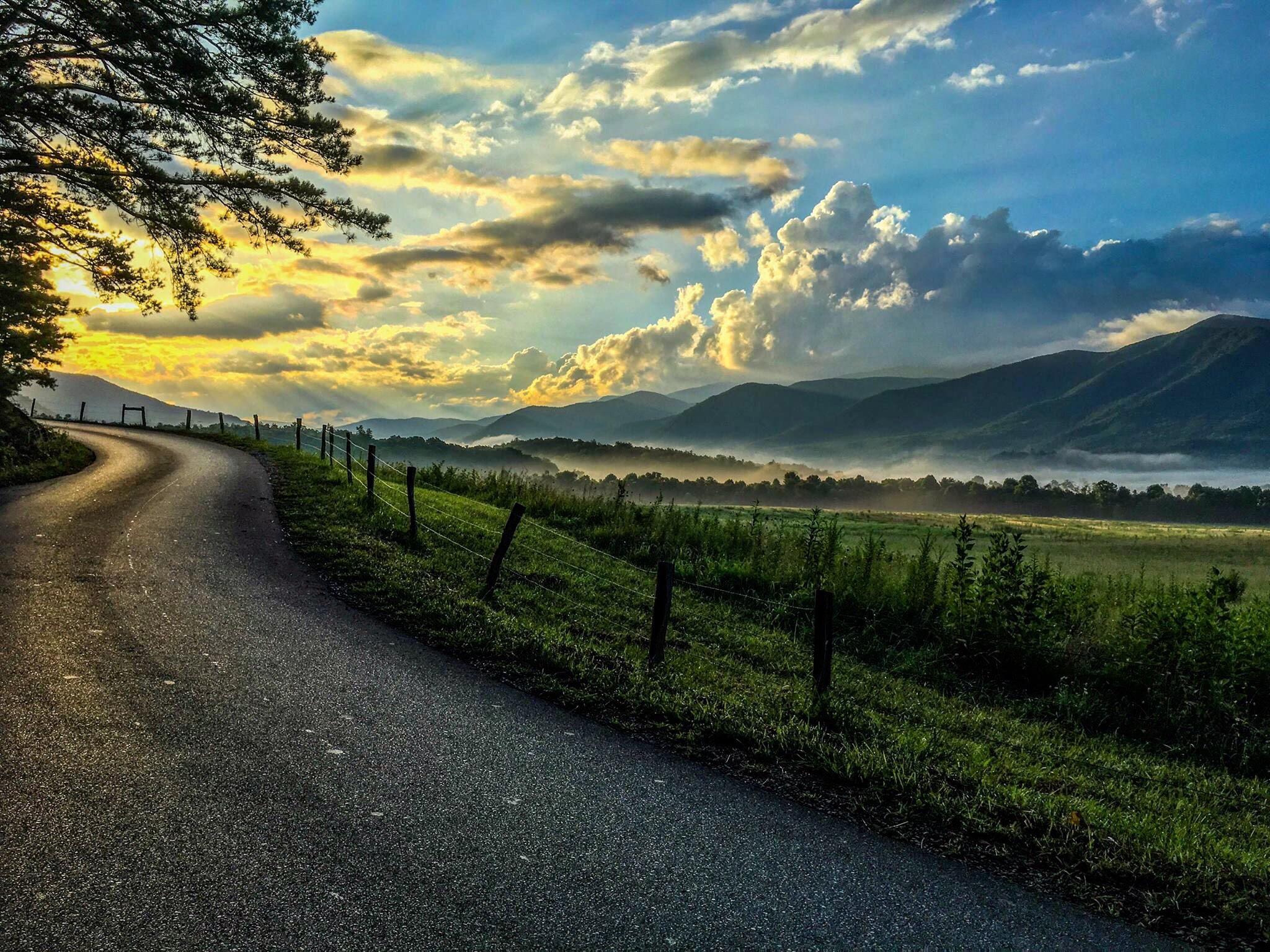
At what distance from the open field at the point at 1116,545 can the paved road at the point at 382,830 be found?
69.1ft

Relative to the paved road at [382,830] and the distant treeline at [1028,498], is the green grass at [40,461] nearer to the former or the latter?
the paved road at [382,830]

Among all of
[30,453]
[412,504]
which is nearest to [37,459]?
[30,453]

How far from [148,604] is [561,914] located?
8634mm

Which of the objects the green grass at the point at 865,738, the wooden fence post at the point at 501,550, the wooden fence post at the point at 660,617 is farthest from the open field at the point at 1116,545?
the wooden fence post at the point at 660,617

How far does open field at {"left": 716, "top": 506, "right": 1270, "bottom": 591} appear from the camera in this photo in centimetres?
3638

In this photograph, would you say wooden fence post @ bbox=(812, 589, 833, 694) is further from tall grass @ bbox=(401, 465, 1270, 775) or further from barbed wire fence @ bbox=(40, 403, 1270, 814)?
tall grass @ bbox=(401, 465, 1270, 775)

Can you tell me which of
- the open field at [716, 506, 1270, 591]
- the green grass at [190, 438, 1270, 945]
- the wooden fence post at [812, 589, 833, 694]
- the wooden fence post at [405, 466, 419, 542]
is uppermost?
the wooden fence post at [405, 466, 419, 542]

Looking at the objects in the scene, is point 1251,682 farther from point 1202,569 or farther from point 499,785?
point 1202,569

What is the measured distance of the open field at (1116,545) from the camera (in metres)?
36.4

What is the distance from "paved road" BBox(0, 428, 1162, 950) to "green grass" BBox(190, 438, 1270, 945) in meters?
0.52

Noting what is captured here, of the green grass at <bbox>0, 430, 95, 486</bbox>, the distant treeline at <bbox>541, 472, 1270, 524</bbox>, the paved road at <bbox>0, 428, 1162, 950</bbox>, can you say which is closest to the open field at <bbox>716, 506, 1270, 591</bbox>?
the paved road at <bbox>0, 428, 1162, 950</bbox>

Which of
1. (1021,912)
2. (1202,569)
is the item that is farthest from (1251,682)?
(1202,569)

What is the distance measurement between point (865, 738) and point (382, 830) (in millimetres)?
4863

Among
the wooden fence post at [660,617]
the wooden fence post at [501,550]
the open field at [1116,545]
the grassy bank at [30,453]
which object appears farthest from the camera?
the open field at [1116,545]
